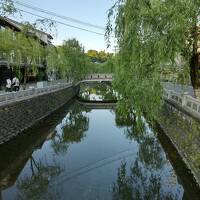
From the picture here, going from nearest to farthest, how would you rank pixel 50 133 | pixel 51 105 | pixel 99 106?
pixel 50 133 < pixel 51 105 < pixel 99 106

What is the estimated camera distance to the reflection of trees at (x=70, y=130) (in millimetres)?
23309

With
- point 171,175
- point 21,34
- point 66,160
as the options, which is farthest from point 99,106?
point 171,175

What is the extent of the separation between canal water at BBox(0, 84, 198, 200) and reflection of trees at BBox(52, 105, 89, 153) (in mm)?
72

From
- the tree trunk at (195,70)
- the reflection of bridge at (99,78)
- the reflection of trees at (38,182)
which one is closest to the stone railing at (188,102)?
the tree trunk at (195,70)

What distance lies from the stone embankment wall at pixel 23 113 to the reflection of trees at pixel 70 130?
88.2 inches

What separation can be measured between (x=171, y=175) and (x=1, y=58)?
31653 mm

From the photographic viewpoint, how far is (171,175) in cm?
1616

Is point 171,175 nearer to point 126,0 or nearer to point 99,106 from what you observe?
point 126,0

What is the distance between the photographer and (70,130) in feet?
96.6

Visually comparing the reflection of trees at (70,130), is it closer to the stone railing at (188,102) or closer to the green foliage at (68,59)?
the stone railing at (188,102)

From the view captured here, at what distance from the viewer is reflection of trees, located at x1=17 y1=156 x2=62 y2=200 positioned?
13855mm

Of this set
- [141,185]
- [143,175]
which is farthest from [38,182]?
[143,175]

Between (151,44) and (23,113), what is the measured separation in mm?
15199

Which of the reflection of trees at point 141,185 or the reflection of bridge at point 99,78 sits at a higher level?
the reflection of bridge at point 99,78
